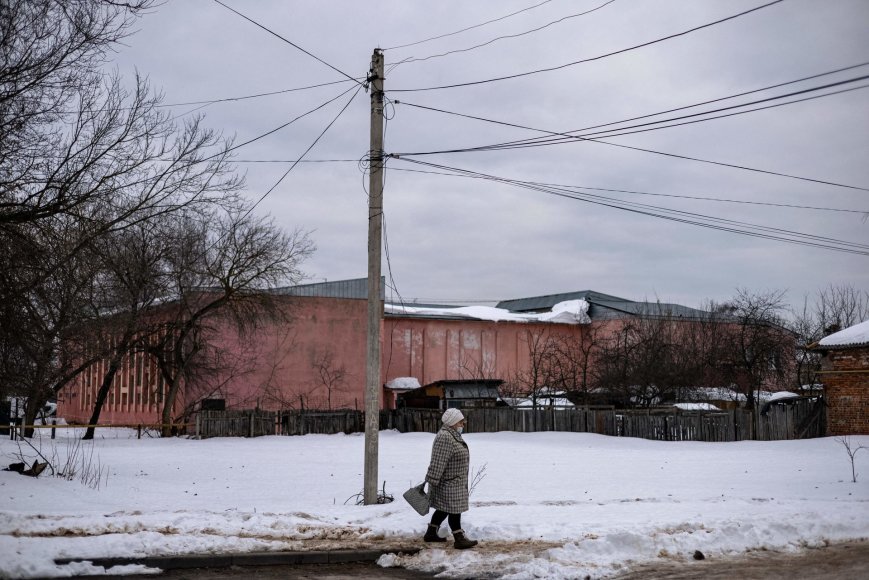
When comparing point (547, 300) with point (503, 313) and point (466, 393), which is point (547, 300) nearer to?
point (503, 313)

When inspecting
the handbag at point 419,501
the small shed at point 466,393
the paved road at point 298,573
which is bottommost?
the paved road at point 298,573

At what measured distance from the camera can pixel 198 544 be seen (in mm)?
9781

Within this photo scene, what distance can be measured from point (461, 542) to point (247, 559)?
2402 mm

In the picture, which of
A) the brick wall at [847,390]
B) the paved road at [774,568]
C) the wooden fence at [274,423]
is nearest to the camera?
the paved road at [774,568]

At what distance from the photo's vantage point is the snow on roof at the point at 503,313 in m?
49.2

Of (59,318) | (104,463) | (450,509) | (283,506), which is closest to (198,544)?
(450,509)

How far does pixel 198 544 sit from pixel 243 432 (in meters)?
23.5

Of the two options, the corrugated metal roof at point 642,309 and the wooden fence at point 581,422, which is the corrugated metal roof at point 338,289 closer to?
the wooden fence at point 581,422

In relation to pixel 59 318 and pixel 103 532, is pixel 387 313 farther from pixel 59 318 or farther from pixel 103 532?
pixel 103 532

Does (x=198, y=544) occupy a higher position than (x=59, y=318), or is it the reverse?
(x=59, y=318)

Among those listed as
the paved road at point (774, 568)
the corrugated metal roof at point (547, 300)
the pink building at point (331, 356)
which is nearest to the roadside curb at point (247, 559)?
the paved road at point (774, 568)

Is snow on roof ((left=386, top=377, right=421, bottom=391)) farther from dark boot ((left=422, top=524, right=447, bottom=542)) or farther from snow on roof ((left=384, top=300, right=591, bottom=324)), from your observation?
dark boot ((left=422, top=524, right=447, bottom=542))

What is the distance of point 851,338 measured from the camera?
28.0 meters

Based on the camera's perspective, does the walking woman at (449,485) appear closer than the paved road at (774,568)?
No
